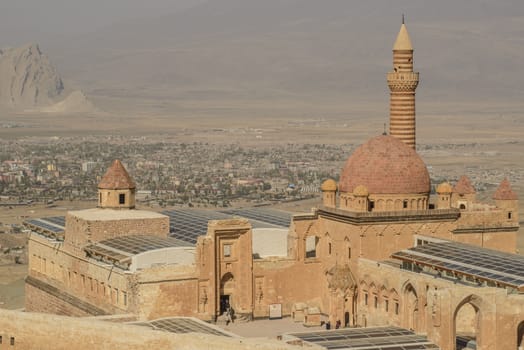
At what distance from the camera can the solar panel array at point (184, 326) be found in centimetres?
4381

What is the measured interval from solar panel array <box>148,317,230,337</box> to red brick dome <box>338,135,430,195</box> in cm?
894

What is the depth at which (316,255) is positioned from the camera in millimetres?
52938

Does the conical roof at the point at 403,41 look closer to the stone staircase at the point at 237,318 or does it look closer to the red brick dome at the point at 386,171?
the red brick dome at the point at 386,171

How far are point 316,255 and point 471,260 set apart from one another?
29.2 feet

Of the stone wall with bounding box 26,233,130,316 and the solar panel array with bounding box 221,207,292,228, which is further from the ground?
the solar panel array with bounding box 221,207,292,228

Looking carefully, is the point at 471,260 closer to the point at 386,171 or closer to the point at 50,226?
the point at 386,171

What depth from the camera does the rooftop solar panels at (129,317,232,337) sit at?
43812 millimetres

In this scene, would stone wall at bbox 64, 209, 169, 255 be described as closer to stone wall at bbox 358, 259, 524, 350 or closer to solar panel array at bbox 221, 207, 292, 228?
solar panel array at bbox 221, 207, 292, 228

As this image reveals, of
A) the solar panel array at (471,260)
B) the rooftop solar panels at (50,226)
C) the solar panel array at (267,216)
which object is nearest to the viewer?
the solar panel array at (471,260)

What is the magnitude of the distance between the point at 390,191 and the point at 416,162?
1.60m

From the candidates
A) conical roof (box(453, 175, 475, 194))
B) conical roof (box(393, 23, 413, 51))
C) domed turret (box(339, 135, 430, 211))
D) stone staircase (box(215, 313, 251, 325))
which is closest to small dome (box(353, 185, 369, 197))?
domed turret (box(339, 135, 430, 211))

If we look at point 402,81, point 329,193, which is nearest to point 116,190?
point 329,193

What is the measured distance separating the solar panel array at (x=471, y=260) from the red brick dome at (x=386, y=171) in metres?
2.95

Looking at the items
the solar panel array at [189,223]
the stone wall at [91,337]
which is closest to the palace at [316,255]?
the solar panel array at [189,223]
